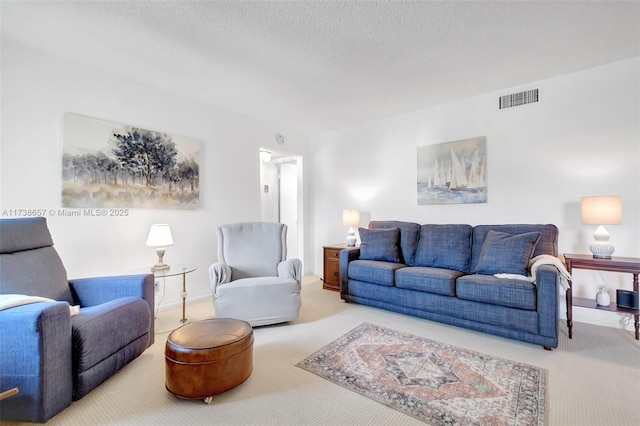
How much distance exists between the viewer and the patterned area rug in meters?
1.59

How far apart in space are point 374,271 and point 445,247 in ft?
2.76

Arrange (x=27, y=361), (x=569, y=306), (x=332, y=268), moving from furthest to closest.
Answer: (x=332, y=268)
(x=569, y=306)
(x=27, y=361)

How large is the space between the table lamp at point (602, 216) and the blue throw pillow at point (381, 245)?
1.78 metres

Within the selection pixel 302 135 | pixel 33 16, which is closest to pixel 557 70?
pixel 302 135

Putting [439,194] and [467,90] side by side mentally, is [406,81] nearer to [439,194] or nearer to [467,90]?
[467,90]

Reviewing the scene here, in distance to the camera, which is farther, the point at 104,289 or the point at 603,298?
the point at 603,298

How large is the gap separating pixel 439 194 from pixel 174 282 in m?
3.47

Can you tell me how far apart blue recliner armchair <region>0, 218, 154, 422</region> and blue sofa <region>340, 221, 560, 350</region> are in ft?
7.42

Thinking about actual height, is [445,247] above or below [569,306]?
above

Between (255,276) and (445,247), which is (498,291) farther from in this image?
(255,276)

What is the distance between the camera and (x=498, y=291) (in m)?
2.50

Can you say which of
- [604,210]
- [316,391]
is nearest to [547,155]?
[604,210]

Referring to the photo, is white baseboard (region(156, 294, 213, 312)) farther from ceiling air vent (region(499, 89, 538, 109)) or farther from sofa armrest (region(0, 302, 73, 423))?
ceiling air vent (region(499, 89, 538, 109))

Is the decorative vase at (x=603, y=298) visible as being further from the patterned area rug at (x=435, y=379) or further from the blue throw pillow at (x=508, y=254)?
the patterned area rug at (x=435, y=379)
